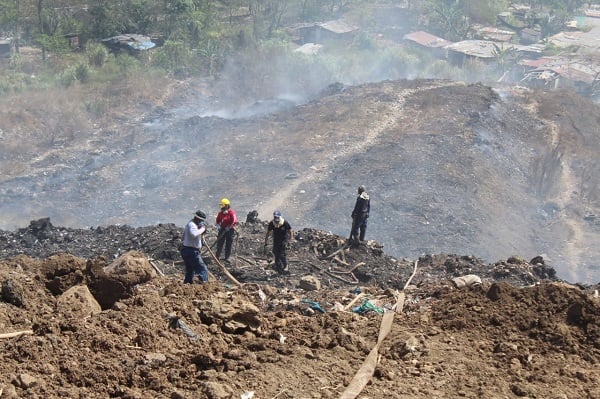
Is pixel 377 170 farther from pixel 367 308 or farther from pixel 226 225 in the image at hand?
pixel 367 308

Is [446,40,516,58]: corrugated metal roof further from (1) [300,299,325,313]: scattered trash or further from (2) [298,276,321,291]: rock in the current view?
(1) [300,299,325,313]: scattered trash

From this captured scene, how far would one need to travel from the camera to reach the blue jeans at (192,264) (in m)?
10.4

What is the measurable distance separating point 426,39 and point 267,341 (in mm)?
36794

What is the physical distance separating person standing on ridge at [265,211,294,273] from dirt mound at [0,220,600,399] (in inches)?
81.1

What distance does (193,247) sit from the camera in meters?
10.4

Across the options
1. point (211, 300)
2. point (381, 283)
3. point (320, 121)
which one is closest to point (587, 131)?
point (320, 121)

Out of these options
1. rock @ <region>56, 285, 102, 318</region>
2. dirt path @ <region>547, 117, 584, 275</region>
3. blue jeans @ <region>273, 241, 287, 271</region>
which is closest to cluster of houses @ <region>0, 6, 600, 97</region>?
dirt path @ <region>547, 117, 584, 275</region>

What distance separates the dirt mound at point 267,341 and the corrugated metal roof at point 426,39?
32485mm

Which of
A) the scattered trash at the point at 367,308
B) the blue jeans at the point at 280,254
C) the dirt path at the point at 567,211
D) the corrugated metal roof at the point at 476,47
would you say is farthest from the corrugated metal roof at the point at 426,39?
the scattered trash at the point at 367,308

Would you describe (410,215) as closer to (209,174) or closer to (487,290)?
(209,174)

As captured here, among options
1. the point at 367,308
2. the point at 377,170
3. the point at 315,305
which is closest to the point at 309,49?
the point at 377,170

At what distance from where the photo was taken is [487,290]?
8734 millimetres

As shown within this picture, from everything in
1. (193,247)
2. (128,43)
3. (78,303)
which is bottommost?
(128,43)

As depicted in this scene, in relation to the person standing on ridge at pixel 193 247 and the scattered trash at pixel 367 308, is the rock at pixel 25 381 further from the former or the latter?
the scattered trash at pixel 367 308
